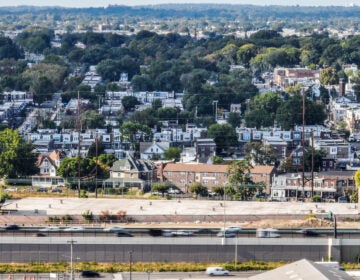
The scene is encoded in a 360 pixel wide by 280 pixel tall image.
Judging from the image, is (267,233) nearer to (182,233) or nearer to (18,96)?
(182,233)

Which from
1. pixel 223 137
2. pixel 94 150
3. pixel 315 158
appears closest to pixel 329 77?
pixel 223 137

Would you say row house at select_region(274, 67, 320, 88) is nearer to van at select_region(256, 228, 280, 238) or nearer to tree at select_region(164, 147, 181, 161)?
tree at select_region(164, 147, 181, 161)

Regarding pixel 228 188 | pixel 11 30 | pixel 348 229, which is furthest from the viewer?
pixel 11 30

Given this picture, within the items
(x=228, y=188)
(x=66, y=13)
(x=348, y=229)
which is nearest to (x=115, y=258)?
(x=348, y=229)

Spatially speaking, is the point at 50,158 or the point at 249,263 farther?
the point at 50,158

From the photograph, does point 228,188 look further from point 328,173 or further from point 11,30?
point 11,30

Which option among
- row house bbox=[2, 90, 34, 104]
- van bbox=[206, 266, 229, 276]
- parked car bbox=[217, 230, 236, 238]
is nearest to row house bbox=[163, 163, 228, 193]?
parked car bbox=[217, 230, 236, 238]
